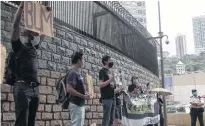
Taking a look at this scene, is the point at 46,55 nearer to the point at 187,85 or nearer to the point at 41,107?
the point at 41,107

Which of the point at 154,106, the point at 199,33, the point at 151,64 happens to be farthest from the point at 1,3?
the point at 199,33

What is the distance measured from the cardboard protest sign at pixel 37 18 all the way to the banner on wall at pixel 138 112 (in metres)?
3.74

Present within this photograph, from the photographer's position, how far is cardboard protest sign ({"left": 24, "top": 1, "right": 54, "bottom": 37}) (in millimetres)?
4120

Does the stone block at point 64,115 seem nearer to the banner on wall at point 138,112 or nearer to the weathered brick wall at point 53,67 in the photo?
the weathered brick wall at point 53,67

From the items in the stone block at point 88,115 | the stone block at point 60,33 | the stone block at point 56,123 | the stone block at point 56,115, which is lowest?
the stone block at point 56,123

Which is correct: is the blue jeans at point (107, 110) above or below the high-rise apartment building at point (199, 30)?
below

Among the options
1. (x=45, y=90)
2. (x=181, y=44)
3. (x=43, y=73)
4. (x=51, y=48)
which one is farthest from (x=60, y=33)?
(x=181, y=44)

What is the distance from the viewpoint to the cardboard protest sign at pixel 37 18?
4.12 meters

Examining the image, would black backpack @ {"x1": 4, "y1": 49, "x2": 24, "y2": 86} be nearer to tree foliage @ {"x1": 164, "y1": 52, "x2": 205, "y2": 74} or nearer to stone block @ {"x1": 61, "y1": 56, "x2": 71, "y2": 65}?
stone block @ {"x1": 61, "y1": 56, "x2": 71, "y2": 65}

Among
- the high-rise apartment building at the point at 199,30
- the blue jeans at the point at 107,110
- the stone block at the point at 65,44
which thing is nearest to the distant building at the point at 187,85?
the high-rise apartment building at the point at 199,30

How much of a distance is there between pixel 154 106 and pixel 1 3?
5127 mm

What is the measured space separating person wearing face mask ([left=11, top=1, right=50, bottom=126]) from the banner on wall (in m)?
3.87

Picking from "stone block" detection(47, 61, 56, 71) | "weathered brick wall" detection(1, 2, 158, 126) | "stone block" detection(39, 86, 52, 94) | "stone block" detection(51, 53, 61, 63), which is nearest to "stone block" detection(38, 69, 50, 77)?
"weathered brick wall" detection(1, 2, 158, 126)

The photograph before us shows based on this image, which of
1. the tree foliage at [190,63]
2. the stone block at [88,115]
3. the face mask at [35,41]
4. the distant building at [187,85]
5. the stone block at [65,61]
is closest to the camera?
the face mask at [35,41]
